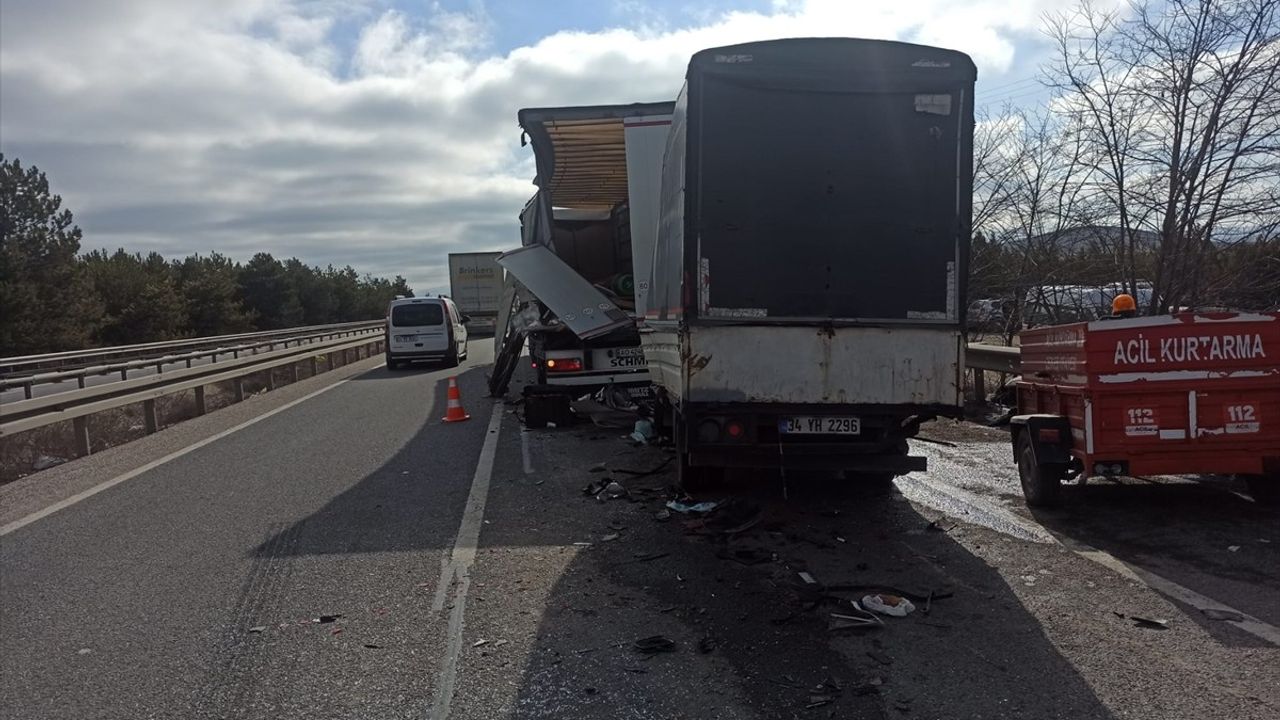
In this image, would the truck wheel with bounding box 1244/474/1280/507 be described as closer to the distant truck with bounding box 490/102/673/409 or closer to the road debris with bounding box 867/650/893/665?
the road debris with bounding box 867/650/893/665

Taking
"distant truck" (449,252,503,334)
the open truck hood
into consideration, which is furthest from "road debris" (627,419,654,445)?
"distant truck" (449,252,503,334)

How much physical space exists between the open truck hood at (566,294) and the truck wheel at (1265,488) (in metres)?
6.65

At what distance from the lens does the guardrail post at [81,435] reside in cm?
1096

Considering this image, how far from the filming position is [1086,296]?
40.5 ft

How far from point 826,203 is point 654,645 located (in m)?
3.33

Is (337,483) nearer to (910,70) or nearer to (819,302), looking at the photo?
(819,302)

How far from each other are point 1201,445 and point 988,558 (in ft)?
6.52

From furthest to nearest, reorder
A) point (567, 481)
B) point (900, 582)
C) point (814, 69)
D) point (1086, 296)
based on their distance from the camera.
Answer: point (1086, 296) → point (567, 481) → point (814, 69) → point (900, 582)

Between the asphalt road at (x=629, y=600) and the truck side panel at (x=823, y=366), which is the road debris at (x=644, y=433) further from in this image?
the truck side panel at (x=823, y=366)

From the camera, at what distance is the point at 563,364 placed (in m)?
11.6

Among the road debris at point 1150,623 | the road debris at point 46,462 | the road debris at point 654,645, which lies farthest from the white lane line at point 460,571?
the road debris at point 46,462

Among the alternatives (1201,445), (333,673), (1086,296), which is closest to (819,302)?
(1201,445)

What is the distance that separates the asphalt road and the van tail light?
3.26m

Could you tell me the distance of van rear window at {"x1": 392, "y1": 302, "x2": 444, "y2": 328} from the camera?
24344 mm
